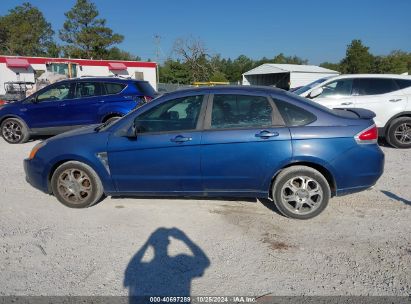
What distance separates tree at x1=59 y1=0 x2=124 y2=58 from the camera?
53.1 meters

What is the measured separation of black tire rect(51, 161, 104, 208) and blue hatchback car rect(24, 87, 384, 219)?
40 mm

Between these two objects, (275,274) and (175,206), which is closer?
(275,274)

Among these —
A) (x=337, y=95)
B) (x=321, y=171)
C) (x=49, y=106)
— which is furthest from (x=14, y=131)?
(x=337, y=95)

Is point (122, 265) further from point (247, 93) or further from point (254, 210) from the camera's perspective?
point (247, 93)

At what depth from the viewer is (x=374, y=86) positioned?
7.91 metres

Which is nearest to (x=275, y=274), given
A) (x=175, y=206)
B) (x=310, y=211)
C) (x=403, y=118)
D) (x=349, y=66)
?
(x=310, y=211)

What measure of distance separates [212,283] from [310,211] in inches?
68.8

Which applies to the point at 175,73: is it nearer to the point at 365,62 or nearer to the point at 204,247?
the point at 365,62

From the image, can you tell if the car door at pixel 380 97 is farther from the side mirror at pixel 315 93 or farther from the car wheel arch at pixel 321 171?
the car wheel arch at pixel 321 171

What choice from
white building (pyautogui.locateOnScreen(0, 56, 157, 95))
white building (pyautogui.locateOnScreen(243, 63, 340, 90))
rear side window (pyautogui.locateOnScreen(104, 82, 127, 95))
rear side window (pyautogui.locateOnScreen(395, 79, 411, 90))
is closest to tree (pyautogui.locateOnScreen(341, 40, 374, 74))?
white building (pyautogui.locateOnScreen(243, 63, 340, 90))

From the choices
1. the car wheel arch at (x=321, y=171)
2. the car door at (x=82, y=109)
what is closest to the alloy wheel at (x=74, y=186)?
the car wheel arch at (x=321, y=171)

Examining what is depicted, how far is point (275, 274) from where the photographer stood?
301cm

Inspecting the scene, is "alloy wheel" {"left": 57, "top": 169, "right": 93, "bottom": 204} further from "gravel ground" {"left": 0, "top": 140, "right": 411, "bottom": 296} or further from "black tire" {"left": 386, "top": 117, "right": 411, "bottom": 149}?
"black tire" {"left": 386, "top": 117, "right": 411, "bottom": 149}

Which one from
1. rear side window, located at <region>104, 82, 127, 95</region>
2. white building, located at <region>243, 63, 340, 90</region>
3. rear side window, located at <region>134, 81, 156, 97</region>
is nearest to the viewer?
rear side window, located at <region>104, 82, 127, 95</region>
